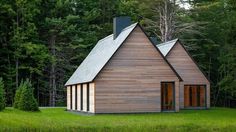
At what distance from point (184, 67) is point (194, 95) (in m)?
2.44

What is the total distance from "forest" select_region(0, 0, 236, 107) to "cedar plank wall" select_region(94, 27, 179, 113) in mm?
11871

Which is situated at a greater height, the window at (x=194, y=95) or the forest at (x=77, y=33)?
the forest at (x=77, y=33)

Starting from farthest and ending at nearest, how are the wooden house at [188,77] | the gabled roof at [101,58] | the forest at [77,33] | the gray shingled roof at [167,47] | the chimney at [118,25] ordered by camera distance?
the forest at [77,33] → the wooden house at [188,77] → the gray shingled roof at [167,47] → the chimney at [118,25] → the gabled roof at [101,58]

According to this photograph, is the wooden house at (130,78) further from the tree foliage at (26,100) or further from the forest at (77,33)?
the forest at (77,33)

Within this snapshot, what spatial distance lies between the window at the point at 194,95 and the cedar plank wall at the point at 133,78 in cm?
743

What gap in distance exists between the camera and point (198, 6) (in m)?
44.2

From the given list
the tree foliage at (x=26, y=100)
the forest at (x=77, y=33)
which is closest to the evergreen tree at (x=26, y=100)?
the tree foliage at (x=26, y=100)

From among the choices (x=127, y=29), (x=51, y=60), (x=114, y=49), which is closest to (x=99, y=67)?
(x=114, y=49)

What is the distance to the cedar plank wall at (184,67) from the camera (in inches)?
1351

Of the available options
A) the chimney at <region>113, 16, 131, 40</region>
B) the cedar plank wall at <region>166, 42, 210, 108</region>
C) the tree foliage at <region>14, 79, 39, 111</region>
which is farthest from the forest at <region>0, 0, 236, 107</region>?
the tree foliage at <region>14, 79, 39, 111</region>

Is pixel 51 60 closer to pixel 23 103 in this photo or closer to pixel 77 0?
pixel 77 0

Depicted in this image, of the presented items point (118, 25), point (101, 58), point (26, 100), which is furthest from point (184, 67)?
point (26, 100)

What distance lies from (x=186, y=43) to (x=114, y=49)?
1940cm

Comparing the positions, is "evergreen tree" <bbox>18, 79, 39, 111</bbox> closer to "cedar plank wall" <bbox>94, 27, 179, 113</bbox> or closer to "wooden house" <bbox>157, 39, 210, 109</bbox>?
"cedar plank wall" <bbox>94, 27, 179, 113</bbox>
